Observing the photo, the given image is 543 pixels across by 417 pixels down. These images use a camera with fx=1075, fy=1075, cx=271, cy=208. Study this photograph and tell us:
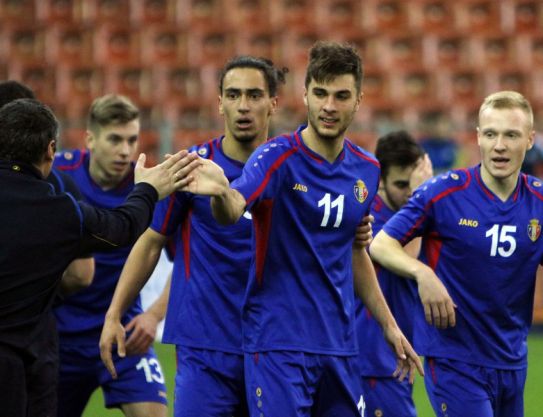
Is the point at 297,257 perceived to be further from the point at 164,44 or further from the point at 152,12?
the point at 152,12

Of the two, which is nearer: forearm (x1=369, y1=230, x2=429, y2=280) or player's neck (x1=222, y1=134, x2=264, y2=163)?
forearm (x1=369, y1=230, x2=429, y2=280)

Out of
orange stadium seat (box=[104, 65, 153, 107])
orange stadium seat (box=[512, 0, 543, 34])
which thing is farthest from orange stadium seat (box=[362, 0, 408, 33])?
orange stadium seat (box=[104, 65, 153, 107])

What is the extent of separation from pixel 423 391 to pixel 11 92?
230 inches

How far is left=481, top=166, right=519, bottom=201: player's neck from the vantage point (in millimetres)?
5230

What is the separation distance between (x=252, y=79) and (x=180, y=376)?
1.43 m

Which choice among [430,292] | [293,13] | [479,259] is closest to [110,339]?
[430,292]

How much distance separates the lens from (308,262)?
4387 mm

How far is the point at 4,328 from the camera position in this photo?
4.05m

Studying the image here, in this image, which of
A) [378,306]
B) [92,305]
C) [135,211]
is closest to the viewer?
[135,211]

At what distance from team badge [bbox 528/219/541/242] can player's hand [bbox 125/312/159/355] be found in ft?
6.26

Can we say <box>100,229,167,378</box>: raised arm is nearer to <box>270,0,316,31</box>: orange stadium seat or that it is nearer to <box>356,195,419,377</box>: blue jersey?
<box>356,195,419,377</box>: blue jersey

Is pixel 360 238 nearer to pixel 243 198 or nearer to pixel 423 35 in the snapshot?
pixel 243 198

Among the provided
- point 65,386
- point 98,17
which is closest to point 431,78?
point 98,17

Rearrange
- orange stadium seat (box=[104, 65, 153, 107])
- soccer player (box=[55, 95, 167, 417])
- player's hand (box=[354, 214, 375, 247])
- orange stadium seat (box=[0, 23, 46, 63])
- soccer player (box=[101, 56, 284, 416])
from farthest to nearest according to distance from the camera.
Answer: orange stadium seat (box=[0, 23, 46, 63]) → orange stadium seat (box=[104, 65, 153, 107]) → soccer player (box=[55, 95, 167, 417]) → soccer player (box=[101, 56, 284, 416]) → player's hand (box=[354, 214, 375, 247])
